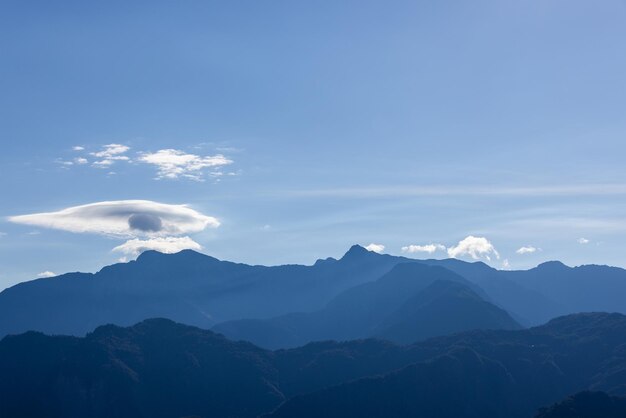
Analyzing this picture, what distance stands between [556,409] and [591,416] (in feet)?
32.8

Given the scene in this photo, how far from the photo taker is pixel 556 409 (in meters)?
198

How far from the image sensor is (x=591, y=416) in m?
200
